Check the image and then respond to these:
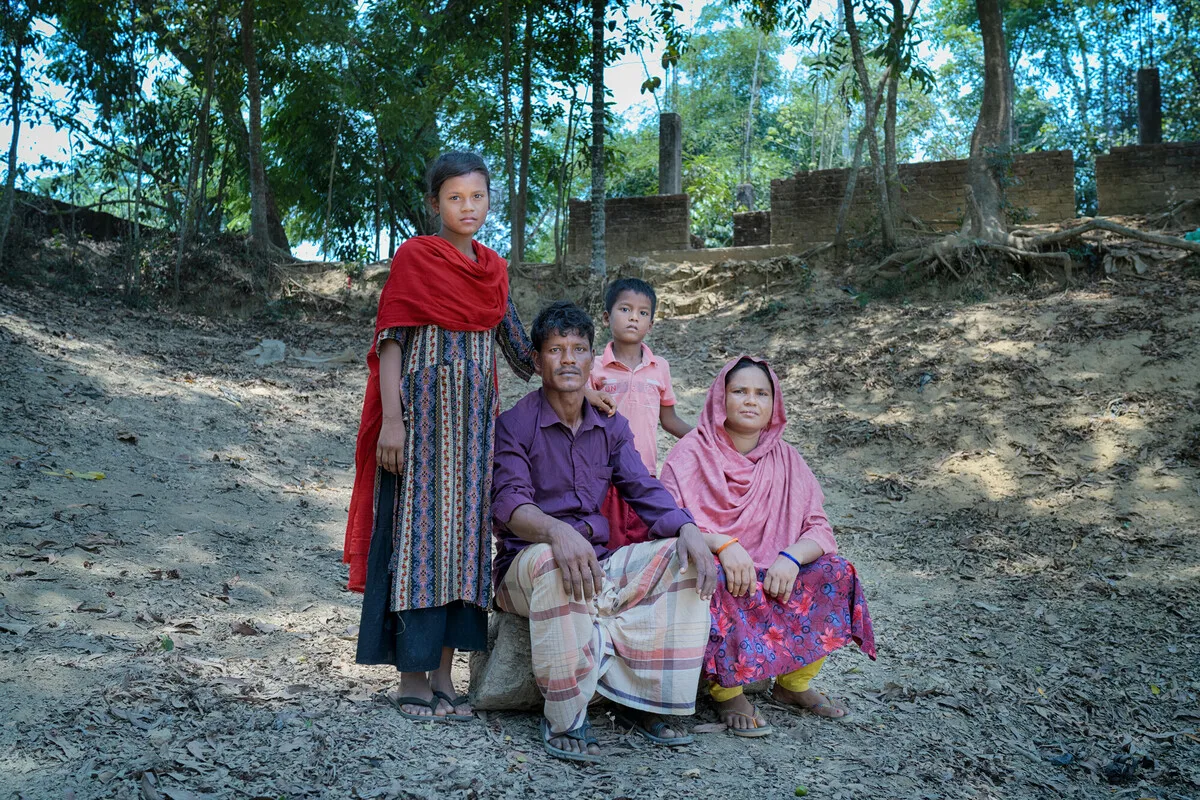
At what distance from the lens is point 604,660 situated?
3008mm

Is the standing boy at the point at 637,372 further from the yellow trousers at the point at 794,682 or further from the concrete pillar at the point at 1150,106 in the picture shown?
the concrete pillar at the point at 1150,106

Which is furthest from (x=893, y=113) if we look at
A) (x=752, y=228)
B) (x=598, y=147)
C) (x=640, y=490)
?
(x=640, y=490)

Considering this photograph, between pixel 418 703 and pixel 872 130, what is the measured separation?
9117mm

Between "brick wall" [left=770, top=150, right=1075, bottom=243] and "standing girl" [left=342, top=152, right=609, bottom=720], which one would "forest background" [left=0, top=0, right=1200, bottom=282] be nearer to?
"brick wall" [left=770, top=150, right=1075, bottom=243]

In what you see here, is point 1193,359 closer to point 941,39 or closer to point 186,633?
point 186,633

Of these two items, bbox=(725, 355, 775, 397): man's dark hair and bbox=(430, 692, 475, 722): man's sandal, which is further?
bbox=(725, 355, 775, 397): man's dark hair

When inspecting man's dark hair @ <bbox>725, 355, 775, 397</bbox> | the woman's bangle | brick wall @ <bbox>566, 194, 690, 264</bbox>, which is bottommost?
the woman's bangle

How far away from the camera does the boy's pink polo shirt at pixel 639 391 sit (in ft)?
13.3

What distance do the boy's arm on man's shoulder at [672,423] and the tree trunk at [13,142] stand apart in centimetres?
941

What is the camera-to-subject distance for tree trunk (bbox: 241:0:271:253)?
11.7m

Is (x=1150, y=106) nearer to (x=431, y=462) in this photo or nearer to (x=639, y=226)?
(x=639, y=226)

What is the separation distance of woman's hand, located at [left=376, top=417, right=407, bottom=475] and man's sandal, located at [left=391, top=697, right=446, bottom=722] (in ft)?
2.49

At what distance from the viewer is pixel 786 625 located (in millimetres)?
3176

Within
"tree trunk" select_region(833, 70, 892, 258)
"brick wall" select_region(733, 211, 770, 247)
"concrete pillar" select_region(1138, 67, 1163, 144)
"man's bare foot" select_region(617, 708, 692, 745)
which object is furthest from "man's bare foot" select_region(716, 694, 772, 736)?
"concrete pillar" select_region(1138, 67, 1163, 144)
